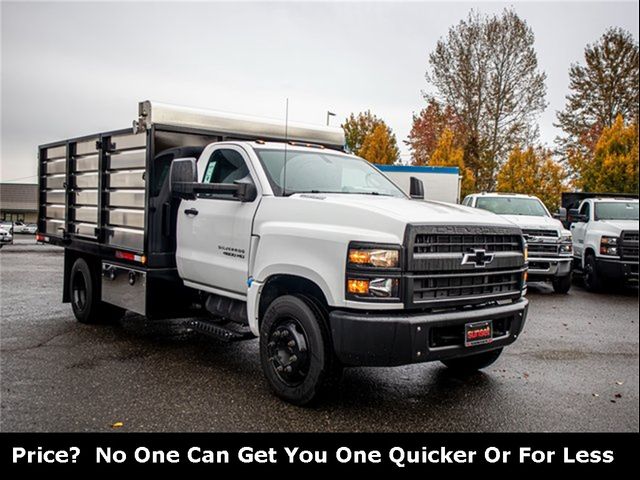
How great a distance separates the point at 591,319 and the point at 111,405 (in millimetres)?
7503

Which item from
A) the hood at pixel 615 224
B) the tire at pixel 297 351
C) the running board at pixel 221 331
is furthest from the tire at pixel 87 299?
the hood at pixel 615 224

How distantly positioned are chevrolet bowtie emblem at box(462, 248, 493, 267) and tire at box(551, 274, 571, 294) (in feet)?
27.9

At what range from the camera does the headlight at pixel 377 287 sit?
173 inches

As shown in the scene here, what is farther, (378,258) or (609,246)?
(609,246)

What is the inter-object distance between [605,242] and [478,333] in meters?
8.93

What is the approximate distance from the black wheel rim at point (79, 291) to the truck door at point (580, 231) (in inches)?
413

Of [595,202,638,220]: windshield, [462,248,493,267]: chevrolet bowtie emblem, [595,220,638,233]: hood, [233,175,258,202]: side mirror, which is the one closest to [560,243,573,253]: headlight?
[595,220,638,233]: hood

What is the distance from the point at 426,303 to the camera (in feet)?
14.8

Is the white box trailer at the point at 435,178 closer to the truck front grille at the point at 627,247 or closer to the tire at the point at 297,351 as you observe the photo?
the truck front grille at the point at 627,247

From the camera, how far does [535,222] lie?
41.9 feet

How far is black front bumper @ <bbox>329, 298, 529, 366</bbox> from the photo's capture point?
Result: 434 cm

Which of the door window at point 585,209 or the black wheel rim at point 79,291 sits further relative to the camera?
the door window at point 585,209

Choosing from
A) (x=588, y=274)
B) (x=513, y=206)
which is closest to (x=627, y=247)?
(x=588, y=274)

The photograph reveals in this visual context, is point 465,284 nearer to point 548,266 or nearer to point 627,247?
point 548,266
